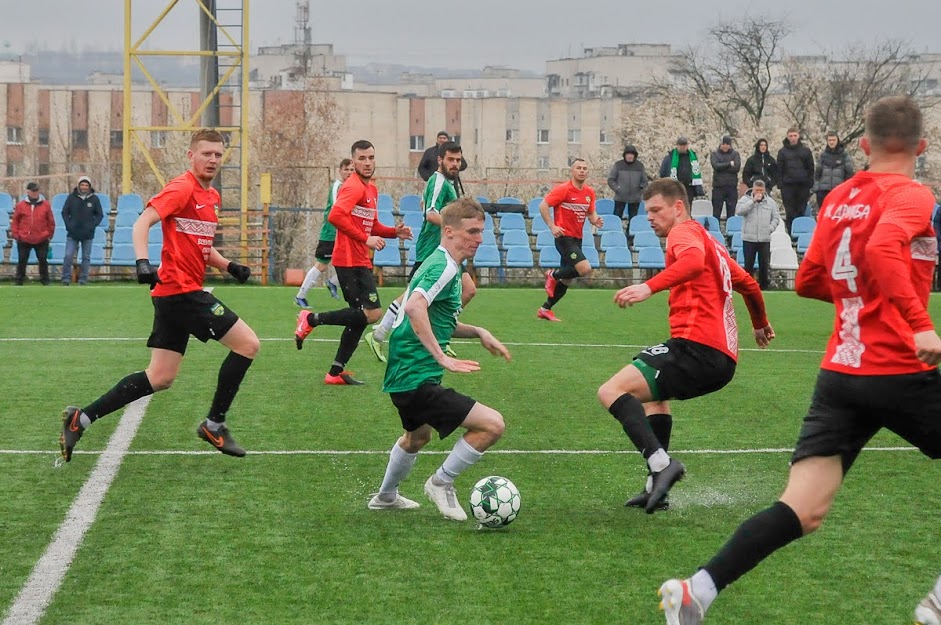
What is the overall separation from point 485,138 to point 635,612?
10057 cm

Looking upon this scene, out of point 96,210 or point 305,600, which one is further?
point 96,210

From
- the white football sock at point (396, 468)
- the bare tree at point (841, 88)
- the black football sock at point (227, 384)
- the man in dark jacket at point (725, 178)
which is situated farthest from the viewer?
the bare tree at point (841, 88)

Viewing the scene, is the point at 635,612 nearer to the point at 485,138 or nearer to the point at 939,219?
the point at 939,219

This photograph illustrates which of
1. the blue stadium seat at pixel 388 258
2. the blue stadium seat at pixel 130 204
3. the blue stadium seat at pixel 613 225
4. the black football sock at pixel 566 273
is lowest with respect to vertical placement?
the blue stadium seat at pixel 388 258

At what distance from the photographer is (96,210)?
2222 cm

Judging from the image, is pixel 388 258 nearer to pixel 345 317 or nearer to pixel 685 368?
pixel 345 317

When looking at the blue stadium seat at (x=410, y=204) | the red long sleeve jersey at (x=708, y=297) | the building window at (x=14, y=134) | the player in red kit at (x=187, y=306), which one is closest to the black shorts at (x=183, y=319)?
the player in red kit at (x=187, y=306)

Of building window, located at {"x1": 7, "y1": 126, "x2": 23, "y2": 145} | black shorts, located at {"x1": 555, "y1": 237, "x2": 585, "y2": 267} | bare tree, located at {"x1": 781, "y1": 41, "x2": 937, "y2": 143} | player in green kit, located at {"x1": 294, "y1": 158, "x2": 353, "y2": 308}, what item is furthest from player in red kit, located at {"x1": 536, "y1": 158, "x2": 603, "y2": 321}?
building window, located at {"x1": 7, "y1": 126, "x2": 23, "y2": 145}

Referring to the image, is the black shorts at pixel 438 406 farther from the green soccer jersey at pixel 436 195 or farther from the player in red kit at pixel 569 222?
the player in red kit at pixel 569 222

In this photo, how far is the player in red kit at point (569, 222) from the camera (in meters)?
16.7

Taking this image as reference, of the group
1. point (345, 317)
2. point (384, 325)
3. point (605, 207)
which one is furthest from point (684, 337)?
point (605, 207)

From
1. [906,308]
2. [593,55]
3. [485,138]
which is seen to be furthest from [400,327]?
[593,55]

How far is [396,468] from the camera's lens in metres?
6.47

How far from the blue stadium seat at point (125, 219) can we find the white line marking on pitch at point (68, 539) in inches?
683
